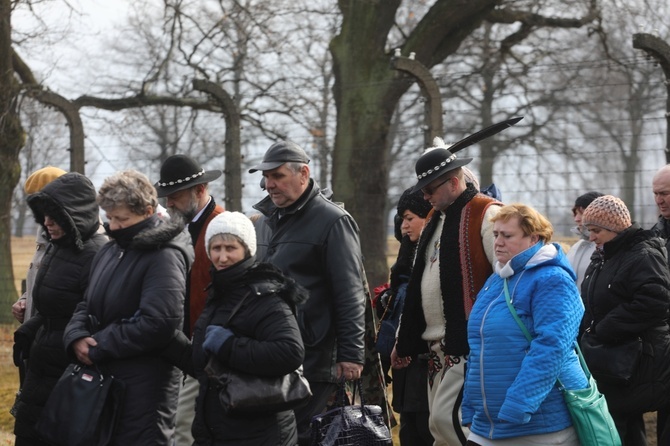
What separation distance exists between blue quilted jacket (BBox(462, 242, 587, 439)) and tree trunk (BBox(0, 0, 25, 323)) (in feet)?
33.9

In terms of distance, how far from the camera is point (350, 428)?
5.12 m

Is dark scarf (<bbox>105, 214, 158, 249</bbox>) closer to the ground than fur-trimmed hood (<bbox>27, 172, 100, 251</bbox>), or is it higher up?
closer to the ground

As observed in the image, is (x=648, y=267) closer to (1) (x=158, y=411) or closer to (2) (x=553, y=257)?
(2) (x=553, y=257)

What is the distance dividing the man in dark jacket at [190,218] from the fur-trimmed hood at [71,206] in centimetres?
44

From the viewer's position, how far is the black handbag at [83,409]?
492 cm

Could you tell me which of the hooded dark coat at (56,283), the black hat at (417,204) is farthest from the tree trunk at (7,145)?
the black hat at (417,204)

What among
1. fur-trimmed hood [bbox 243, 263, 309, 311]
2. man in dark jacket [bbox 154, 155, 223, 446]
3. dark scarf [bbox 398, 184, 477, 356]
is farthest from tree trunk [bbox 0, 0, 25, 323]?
fur-trimmed hood [bbox 243, 263, 309, 311]

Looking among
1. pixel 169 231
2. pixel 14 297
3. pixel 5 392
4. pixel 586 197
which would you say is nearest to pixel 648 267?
pixel 586 197

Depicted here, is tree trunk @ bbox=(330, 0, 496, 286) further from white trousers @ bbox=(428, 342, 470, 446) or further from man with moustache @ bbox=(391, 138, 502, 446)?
white trousers @ bbox=(428, 342, 470, 446)

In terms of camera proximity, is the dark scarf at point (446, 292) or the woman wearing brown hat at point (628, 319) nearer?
the dark scarf at point (446, 292)

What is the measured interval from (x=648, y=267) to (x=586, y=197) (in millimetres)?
1398

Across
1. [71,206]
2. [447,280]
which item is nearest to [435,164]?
[447,280]

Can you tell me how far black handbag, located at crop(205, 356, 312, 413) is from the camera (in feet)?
14.8

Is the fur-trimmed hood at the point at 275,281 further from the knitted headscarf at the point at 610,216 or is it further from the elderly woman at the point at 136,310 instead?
the knitted headscarf at the point at 610,216
